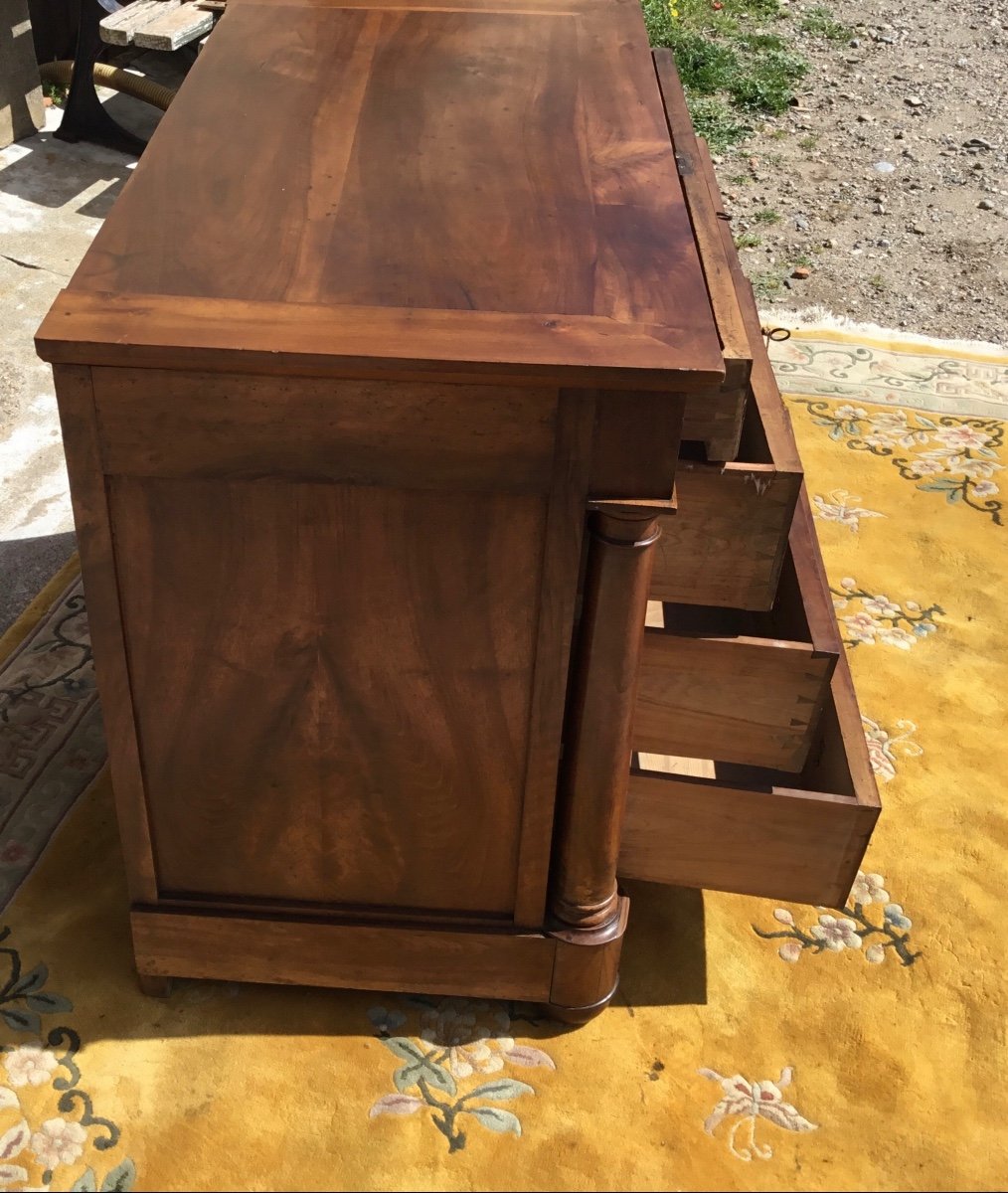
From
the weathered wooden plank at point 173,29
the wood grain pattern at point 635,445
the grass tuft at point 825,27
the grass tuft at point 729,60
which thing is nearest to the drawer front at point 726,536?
the wood grain pattern at point 635,445

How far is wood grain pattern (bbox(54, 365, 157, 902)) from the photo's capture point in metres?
1.11

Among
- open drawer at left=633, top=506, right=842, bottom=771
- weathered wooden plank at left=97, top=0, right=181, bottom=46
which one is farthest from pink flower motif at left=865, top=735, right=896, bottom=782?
weathered wooden plank at left=97, top=0, right=181, bottom=46

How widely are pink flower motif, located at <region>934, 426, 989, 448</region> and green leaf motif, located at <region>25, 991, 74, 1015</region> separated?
2.05 metres

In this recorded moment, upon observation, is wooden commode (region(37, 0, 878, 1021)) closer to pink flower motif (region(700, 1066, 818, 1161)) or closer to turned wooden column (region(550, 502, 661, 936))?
turned wooden column (region(550, 502, 661, 936))

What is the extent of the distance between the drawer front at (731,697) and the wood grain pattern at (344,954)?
0.29 metres

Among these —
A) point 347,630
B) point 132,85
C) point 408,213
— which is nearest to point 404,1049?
point 347,630

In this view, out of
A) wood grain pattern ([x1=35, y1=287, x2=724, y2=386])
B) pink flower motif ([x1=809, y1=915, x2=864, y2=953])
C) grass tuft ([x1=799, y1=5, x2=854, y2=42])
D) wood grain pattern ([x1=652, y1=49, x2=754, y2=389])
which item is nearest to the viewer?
wood grain pattern ([x1=35, y1=287, x2=724, y2=386])

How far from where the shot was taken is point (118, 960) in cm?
157

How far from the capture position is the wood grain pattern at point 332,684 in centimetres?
117

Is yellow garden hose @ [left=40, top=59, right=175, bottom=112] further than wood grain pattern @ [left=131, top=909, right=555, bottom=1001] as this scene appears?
Yes

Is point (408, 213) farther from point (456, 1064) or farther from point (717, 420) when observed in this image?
point (456, 1064)

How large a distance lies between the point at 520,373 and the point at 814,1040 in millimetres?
948

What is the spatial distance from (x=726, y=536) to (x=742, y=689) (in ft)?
0.59

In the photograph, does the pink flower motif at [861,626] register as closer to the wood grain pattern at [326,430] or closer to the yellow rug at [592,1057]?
the yellow rug at [592,1057]
